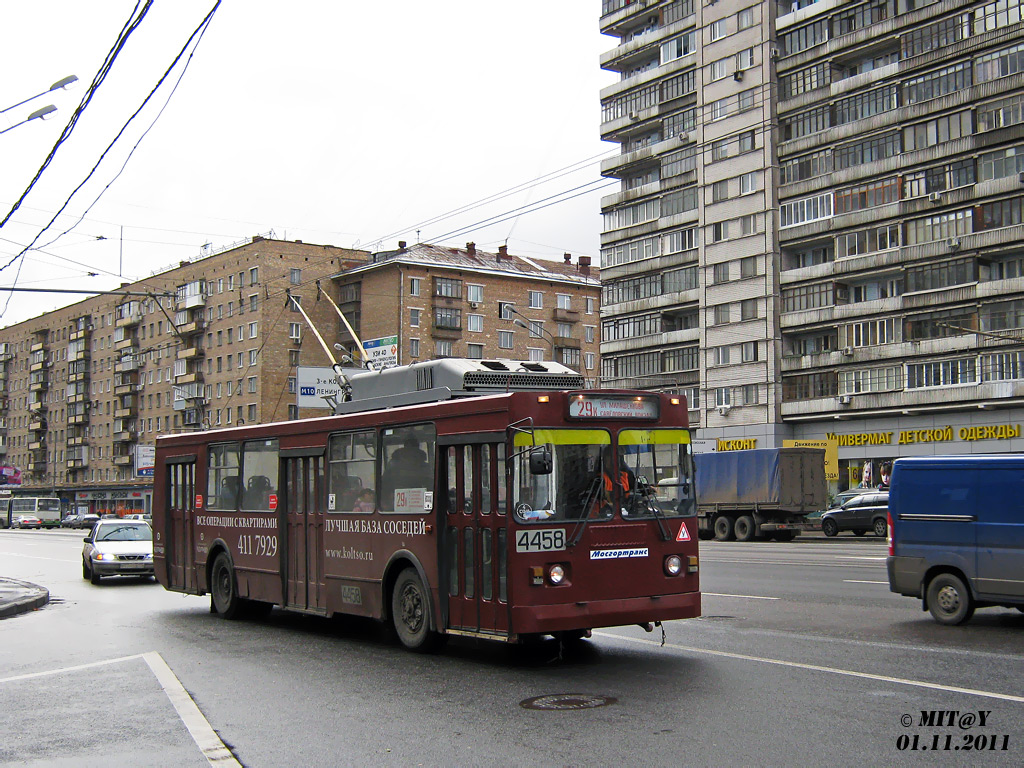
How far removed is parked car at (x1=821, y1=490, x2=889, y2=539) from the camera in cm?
3872

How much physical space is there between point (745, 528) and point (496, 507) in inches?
1168

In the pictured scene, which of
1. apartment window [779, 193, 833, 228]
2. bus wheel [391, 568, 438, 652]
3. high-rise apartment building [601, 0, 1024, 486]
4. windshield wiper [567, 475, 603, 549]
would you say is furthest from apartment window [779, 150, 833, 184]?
windshield wiper [567, 475, 603, 549]

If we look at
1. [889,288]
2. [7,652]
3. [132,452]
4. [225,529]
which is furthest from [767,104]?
[132,452]

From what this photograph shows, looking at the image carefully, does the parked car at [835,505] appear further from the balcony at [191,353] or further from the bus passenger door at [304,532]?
the balcony at [191,353]

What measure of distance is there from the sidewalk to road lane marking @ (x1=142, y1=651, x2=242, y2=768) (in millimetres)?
7628

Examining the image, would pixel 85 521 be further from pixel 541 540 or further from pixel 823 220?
pixel 541 540

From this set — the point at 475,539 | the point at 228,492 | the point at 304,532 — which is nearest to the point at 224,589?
the point at 228,492

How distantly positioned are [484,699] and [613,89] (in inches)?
2437

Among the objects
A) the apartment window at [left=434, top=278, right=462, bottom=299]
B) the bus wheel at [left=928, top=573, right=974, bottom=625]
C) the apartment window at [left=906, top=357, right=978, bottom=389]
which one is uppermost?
the apartment window at [left=434, top=278, right=462, bottom=299]

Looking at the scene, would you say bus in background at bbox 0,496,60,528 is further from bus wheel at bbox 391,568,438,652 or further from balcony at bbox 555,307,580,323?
bus wheel at bbox 391,568,438,652

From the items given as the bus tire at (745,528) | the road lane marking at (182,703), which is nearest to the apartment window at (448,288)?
the bus tire at (745,528)

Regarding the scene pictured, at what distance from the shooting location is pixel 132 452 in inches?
4154

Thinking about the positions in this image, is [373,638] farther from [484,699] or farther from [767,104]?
[767,104]

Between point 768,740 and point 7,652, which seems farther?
point 7,652
